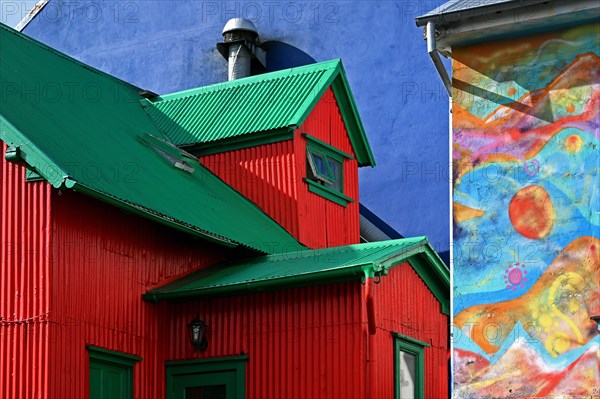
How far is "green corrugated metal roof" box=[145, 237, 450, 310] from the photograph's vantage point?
60.4ft

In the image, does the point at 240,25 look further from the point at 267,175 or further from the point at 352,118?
the point at 267,175

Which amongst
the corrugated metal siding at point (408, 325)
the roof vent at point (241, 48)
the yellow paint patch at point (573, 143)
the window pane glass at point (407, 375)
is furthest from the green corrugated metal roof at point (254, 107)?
the yellow paint patch at point (573, 143)

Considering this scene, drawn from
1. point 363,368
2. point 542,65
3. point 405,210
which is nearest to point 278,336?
point 363,368

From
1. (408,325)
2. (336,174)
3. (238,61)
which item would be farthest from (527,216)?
(238,61)

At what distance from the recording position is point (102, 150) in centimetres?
2028

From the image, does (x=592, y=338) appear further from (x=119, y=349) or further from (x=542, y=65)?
(x=119, y=349)

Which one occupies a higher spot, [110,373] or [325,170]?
[325,170]

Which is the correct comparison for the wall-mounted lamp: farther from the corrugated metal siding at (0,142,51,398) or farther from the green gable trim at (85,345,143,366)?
the corrugated metal siding at (0,142,51,398)

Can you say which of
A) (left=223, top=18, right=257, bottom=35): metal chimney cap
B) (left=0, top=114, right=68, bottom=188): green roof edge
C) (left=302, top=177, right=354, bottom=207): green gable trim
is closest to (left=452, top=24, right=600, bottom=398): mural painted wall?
(left=0, top=114, right=68, bottom=188): green roof edge

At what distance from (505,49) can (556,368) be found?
13.6 feet

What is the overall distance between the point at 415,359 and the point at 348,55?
1106 cm

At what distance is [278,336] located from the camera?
1897 cm

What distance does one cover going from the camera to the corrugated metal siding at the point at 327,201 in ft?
77.0

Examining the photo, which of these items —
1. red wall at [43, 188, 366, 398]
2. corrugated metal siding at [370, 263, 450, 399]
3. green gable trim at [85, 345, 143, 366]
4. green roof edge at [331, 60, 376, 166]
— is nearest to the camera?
red wall at [43, 188, 366, 398]
